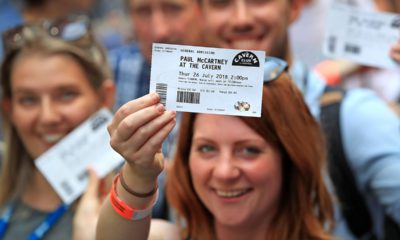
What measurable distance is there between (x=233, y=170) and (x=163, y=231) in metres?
0.34

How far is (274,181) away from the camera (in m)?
2.46

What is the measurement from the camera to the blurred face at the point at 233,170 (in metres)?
2.39

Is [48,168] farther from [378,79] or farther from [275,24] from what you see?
[378,79]

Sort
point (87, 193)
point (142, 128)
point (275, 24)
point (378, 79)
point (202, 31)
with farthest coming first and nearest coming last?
point (378, 79), point (202, 31), point (275, 24), point (87, 193), point (142, 128)

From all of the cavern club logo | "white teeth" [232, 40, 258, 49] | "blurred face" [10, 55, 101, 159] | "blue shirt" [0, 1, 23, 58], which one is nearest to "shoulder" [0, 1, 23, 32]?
"blue shirt" [0, 1, 23, 58]

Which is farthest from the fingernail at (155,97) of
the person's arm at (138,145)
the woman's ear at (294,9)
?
the woman's ear at (294,9)

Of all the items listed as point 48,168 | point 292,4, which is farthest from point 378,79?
point 48,168

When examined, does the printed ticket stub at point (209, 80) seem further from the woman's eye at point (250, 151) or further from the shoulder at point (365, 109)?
the shoulder at point (365, 109)

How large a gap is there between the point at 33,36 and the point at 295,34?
195 cm

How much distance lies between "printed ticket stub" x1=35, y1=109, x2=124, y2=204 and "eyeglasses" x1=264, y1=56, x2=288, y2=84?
32.4 inches

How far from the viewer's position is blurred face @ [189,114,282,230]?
239cm

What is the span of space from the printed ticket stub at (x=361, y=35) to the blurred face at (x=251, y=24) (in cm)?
29

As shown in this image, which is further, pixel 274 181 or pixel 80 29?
pixel 80 29

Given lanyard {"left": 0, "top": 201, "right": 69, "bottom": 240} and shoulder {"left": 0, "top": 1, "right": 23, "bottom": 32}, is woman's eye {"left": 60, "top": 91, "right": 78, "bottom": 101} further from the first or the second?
shoulder {"left": 0, "top": 1, "right": 23, "bottom": 32}
